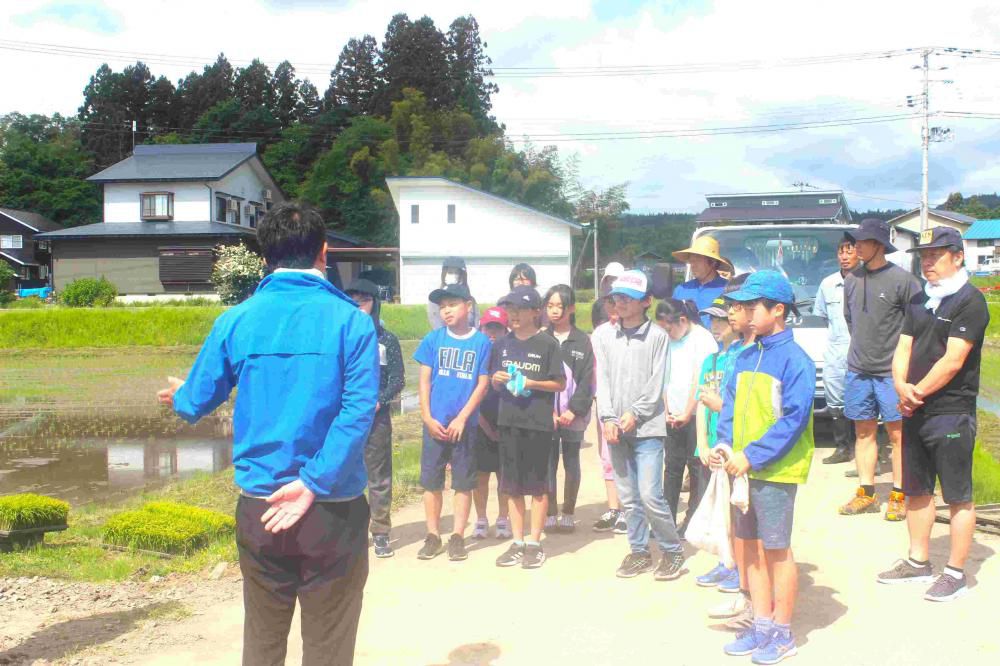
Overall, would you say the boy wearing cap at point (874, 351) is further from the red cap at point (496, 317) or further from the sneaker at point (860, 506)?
the red cap at point (496, 317)

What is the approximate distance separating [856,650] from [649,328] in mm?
2359

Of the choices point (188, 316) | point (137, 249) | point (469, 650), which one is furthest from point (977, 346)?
point (137, 249)

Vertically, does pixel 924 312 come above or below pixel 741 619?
above

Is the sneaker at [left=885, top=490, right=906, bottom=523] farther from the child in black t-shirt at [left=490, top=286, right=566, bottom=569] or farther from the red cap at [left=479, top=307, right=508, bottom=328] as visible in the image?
the red cap at [left=479, top=307, right=508, bottom=328]

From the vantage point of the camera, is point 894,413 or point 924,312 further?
point 894,413

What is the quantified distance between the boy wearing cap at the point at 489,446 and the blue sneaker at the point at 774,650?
2.78 metres

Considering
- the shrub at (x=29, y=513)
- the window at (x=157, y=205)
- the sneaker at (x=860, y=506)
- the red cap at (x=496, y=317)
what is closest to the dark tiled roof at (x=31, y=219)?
the window at (x=157, y=205)

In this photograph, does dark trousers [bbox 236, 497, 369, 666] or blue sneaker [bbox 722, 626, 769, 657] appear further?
blue sneaker [bbox 722, 626, 769, 657]

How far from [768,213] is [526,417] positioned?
8239 millimetres

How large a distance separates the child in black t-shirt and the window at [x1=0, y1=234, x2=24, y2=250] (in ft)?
238

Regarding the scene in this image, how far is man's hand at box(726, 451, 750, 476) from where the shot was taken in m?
4.62

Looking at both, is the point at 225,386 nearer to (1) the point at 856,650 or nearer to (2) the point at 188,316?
(1) the point at 856,650

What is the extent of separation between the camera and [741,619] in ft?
16.3

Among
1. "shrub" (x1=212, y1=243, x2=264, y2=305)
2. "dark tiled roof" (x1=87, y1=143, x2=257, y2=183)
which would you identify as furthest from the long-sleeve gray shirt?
"dark tiled roof" (x1=87, y1=143, x2=257, y2=183)
